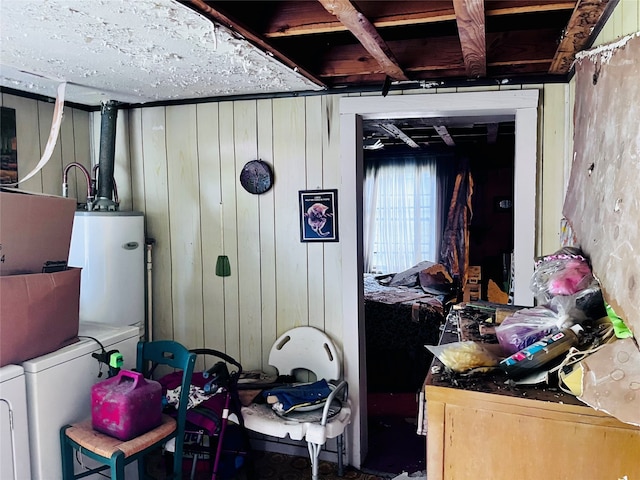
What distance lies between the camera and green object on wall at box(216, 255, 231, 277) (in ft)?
9.52

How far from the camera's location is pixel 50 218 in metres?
1.99

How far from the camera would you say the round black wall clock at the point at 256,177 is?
109 inches

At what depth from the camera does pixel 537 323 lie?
1.14 meters

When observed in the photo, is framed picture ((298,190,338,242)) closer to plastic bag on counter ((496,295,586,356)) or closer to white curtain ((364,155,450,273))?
plastic bag on counter ((496,295,586,356))

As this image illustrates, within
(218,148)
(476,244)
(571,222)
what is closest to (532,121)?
(571,222)

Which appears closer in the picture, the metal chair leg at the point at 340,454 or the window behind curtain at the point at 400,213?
the metal chair leg at the point at 340,454

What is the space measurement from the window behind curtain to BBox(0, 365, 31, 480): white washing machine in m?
4.81


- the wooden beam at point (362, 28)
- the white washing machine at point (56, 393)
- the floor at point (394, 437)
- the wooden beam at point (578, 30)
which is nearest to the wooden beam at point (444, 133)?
the wooden beam at point (578, 30)

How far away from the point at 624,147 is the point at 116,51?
5.83 ft

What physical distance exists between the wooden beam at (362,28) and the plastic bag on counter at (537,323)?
1011 mm

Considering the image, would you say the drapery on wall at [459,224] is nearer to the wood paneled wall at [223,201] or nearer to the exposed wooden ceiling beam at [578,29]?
the wood paneled wall at [223,201]

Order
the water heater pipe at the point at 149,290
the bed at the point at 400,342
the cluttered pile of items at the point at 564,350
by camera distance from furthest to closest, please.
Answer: the bed at the point at 400,342 → the water heater pipe at the point at 149,290 → the cluttered pile of items at the point at 564,350

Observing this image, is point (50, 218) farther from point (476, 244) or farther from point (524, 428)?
point (476, 244)

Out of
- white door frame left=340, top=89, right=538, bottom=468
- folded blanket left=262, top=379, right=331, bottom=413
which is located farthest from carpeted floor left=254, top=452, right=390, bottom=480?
folded blanket left=262, top=379, right=331, bottom=413
